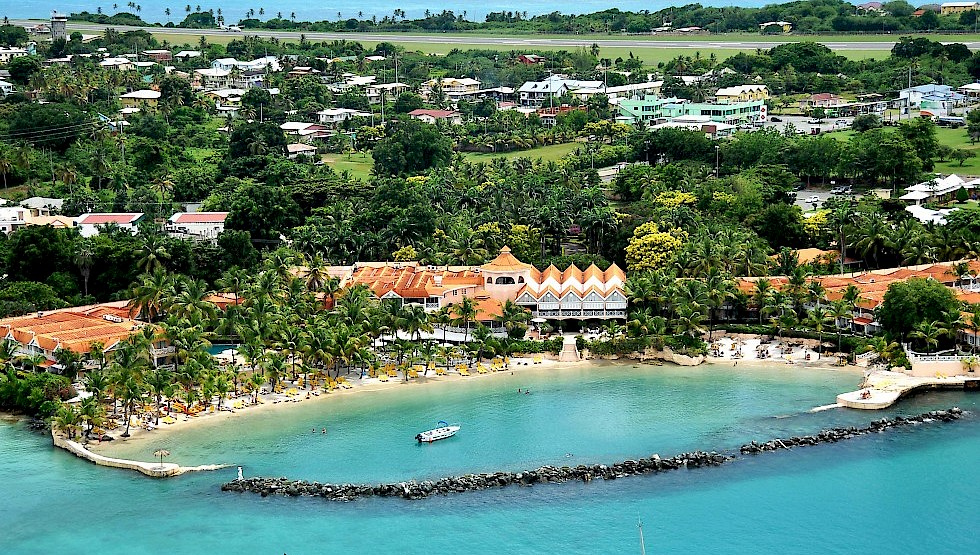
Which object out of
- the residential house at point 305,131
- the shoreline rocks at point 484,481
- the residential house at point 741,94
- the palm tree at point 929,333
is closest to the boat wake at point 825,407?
the shoreline rocks at point 484,481

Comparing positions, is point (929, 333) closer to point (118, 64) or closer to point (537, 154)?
point (537, 154)

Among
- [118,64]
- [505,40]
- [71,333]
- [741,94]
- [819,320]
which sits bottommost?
[71,333]

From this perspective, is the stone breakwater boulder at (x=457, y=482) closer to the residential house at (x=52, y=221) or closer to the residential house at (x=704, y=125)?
the residential house at (x=52, y=221)

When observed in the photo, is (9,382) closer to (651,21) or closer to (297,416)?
(297,416)

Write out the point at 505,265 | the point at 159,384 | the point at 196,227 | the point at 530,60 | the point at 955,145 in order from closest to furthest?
the point at 159,384, the point at 505,265, the point at 196,227, the point at 955,145, the point at 530,60

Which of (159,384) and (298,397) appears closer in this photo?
(159,384)

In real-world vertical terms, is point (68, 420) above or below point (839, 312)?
below

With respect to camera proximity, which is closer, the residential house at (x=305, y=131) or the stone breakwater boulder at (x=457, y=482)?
the stone breakwater boulder at (x=457, y=482)

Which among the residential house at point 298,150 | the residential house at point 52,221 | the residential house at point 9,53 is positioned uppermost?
the residential house at point 9,53

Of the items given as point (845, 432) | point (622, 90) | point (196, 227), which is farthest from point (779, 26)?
point (845, 432)
